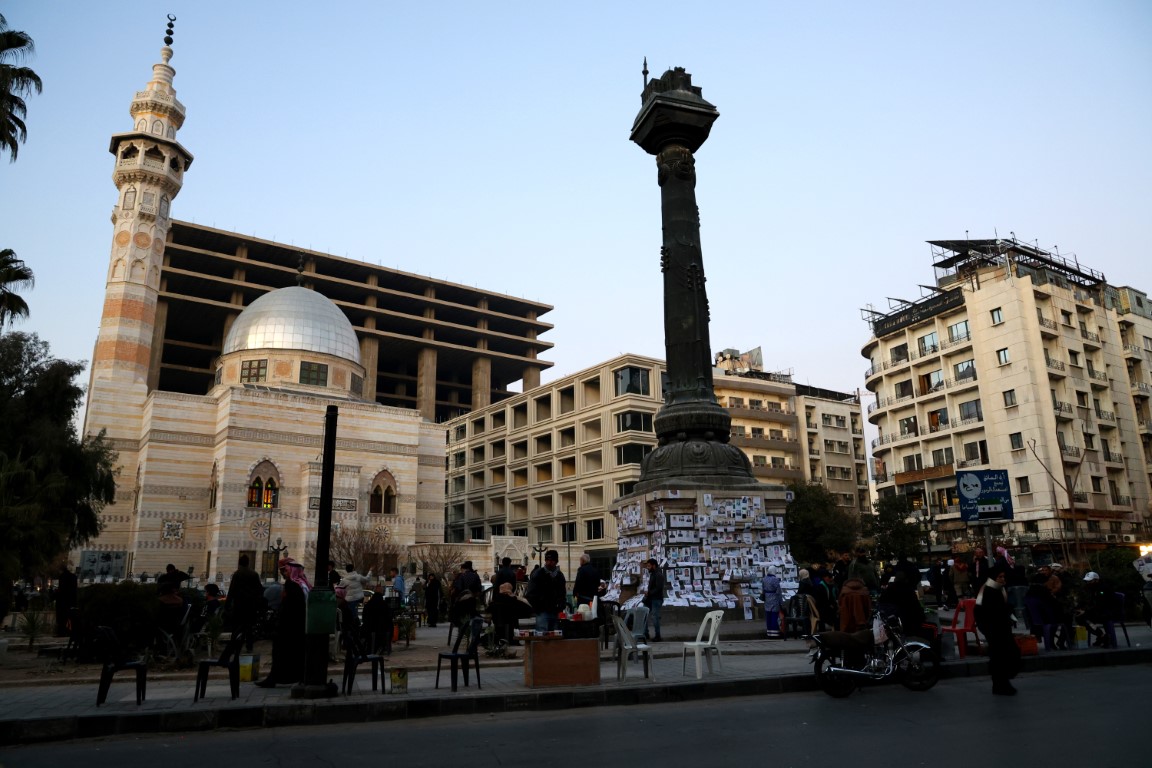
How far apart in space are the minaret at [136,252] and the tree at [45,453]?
1630 cm

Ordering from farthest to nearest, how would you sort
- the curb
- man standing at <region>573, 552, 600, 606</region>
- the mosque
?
Answer: the mosque, man standing at <region>573, 552, 600, 606</region>, the curb

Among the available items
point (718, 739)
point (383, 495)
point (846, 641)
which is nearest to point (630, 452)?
point (383, 495)

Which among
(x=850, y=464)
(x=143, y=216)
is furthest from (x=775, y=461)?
(x=143, y=216)

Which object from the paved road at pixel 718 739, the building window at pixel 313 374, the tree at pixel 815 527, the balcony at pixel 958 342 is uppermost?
the balcony at pixel 958 342

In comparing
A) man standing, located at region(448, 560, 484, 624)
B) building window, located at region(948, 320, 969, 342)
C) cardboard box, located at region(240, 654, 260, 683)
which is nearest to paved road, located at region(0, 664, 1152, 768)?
cardboard box, located at region(240, 654, 260, 683)

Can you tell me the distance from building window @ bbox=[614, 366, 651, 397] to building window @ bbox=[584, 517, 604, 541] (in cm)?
882

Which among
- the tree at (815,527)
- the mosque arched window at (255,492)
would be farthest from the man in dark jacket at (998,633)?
the mosque arched window at (255,492)

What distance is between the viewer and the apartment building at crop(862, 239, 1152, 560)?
140ft

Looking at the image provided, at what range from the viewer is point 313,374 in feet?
152

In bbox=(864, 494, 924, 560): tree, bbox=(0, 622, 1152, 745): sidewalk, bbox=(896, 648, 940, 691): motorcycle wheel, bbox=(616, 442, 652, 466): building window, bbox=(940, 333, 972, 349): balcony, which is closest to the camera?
bbox=(0, 622, 1152, 745): sidewalk

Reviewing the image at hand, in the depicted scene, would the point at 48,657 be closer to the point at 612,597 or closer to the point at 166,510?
the point at 612,597

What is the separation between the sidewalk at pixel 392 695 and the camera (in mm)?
7605

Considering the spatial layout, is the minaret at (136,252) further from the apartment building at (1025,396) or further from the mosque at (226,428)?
the apartment building at (1025,396)

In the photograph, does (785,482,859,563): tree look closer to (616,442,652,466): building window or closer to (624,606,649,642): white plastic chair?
(616,442,652,466): building window
